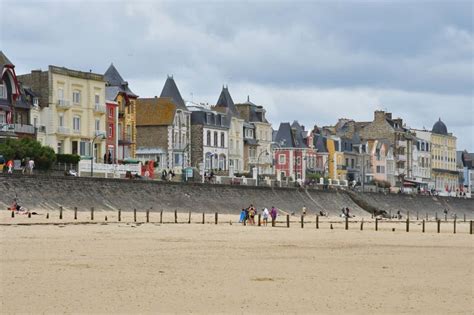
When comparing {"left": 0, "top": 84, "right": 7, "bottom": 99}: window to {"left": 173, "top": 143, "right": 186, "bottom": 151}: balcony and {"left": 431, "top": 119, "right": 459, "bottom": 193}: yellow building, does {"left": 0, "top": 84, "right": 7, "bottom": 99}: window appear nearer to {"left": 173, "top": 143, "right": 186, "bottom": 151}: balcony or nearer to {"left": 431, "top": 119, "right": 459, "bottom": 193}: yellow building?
{"left": 173, "top": 143, "right": 186, "bottom": 151}: balcony

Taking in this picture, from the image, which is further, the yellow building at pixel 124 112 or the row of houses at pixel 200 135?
the yellow building at pixel 124 112

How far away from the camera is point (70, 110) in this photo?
80.3m

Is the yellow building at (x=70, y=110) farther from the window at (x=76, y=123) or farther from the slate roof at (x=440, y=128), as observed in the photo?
the slate roof at (x=440, y=128)

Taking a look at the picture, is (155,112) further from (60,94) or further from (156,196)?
(156,196)

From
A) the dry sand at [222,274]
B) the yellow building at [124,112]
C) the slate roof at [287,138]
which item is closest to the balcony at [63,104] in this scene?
the yellow building at [124,112]

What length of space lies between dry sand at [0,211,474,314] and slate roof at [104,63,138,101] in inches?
1853

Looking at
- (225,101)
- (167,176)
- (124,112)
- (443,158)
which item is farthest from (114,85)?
(443,158)

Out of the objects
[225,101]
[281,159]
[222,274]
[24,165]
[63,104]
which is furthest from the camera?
[281,159]

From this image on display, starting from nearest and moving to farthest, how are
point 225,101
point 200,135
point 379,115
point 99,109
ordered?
point 99,109, point 200,135, point 225,101, point 379,115

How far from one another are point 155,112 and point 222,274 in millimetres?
72458

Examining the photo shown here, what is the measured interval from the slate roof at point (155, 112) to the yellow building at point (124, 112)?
407cm

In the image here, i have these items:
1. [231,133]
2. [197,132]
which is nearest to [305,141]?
[231,133]

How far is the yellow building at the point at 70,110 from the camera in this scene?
78375 mm

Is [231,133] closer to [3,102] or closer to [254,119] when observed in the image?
[254,119]
